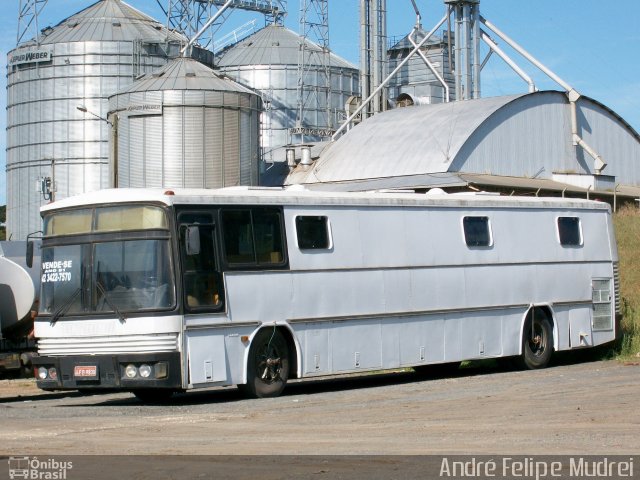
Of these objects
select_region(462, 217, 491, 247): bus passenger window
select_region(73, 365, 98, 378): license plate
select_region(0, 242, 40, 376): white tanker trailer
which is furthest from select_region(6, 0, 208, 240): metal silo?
select_region(73, 365, 98, 378): license plate

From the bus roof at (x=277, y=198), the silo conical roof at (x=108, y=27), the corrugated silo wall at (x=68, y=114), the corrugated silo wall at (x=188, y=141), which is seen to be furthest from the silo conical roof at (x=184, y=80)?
the bus roof at (x=277, y=198)

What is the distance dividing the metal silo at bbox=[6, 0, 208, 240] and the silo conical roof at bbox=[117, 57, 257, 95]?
8093mm

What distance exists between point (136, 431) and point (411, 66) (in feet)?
227

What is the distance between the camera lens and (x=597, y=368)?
2147cm

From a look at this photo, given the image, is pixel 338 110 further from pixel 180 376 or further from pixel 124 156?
pixel 180 376

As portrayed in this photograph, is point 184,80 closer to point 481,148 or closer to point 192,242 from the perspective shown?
point 481,148

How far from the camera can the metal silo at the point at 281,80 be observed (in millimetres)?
72250

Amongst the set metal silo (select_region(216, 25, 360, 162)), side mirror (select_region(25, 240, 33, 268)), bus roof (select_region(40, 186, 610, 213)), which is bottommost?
side mirror (select_region(25, 240, 33, 268))

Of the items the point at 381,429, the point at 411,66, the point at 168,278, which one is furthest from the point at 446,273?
the point at 411,66

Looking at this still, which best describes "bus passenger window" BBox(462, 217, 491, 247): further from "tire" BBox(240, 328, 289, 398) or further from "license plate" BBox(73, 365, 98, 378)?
"license plate" BBox(73, 365, 98, 378)

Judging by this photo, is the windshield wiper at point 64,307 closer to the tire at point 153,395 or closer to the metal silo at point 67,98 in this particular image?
the tire at point 153,395

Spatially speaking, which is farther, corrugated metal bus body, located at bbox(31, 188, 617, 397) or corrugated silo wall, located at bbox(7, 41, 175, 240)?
corrugated silo wall, located at bbox(7, 41, 175, 240)

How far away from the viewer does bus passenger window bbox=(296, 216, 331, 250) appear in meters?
18.2

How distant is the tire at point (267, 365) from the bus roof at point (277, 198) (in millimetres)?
1940
